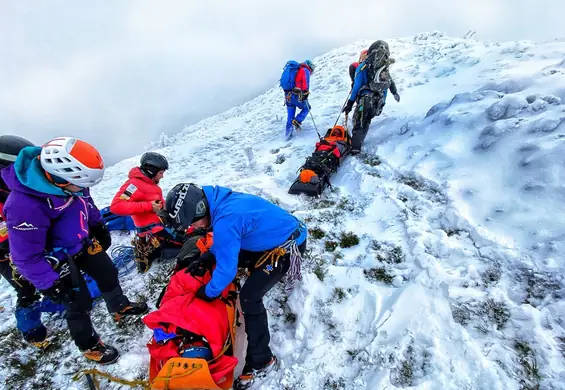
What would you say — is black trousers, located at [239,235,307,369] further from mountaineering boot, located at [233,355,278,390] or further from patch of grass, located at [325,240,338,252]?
patch of grass, located at [325,240,338,252]

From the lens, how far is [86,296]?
12.0 ft

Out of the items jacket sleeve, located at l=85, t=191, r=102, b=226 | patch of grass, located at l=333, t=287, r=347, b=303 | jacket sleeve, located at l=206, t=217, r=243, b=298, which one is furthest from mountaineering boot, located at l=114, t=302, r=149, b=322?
patch of grass, located at l=333, t=287, r=347, b=303

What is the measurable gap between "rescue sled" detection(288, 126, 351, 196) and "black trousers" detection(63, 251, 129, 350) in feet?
12.2

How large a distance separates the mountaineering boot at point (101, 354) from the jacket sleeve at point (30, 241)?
1046 millimetres

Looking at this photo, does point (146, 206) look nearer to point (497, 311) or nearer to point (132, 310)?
point (132, 310)

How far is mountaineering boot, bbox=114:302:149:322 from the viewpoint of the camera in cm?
426

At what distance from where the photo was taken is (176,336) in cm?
335

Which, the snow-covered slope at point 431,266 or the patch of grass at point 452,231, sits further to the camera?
the patch of grass at point 452,231

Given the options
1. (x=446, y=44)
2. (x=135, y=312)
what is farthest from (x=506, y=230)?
(x=446, y=44)

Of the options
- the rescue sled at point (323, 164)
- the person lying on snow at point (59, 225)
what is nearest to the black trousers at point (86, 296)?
the person lying on snow at point (59, 225)

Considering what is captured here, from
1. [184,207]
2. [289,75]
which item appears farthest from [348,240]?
[289,75]

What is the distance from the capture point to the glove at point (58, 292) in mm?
3342

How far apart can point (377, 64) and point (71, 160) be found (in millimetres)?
6664

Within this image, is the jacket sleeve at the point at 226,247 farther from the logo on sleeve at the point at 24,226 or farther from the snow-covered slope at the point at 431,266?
the logo on sleeve at the point at 24,226
